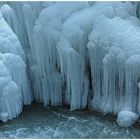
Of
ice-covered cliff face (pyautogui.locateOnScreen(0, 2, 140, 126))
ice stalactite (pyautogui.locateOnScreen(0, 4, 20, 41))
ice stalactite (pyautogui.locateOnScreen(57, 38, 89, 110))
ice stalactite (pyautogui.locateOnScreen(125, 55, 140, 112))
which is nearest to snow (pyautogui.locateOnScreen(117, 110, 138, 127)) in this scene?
ice-covered cliff face (pyautogui.locateOnScreen(0, 2, 140, 126))

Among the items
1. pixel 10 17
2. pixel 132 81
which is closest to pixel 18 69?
pixel 10 17

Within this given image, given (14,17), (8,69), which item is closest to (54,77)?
(8,69)

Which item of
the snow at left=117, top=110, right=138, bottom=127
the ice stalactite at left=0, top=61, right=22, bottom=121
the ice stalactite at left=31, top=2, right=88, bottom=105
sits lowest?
the snow at left=117, top=110, right=138, bottom=127

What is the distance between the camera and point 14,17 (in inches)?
567

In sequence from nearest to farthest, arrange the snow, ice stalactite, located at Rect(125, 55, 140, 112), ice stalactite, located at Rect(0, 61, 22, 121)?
ice stalactite, located at Rect(125, 55, 140, 112), the snow, ice stalactite, located at Rect(0, 61, 22, 121)

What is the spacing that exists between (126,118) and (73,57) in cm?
247

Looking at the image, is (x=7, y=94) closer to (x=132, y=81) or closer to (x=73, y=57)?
(x=73, y=57)

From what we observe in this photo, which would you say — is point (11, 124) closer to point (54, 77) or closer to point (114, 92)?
point (54, 77)

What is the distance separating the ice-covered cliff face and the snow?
0.10ft

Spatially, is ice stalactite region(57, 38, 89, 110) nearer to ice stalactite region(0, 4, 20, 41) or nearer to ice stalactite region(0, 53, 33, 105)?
ice stalactite region(0, 53, 33, 105)

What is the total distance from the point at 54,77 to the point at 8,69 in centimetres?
157

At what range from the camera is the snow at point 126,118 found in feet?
41.7

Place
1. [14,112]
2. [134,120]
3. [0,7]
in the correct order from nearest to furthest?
[134,120]
[14,112]
[0,7]

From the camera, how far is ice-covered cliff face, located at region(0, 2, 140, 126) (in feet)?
41.9
